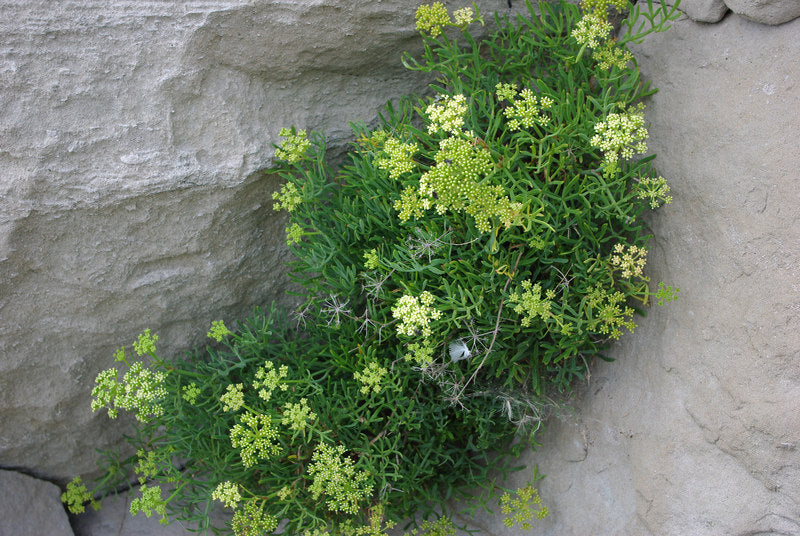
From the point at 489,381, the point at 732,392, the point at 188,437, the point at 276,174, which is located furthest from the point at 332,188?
the point at 732,392

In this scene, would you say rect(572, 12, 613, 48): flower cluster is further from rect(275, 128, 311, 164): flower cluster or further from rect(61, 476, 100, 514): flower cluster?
rect(61, 476, 100, 514): flower cluster

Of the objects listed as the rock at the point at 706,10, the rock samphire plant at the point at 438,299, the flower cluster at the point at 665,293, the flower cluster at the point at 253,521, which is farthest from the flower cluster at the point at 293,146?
the rock at the point at 706,10

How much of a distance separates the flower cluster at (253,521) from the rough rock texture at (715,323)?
1.31 m

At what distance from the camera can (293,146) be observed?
2637 millimetres

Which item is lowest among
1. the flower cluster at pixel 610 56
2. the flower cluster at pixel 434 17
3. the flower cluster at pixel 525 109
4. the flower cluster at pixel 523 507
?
the flower cluster at pixel 523 507

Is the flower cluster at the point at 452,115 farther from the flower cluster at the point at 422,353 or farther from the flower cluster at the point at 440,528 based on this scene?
the flower cluster at the point at 440,528

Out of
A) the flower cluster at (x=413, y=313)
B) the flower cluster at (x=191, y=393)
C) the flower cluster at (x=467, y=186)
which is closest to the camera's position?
the flower cluster at (x=467, y=186)

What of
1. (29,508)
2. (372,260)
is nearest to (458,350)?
(372,260)

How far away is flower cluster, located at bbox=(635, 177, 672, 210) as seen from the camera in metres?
2.41

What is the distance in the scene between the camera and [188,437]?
2832 mm

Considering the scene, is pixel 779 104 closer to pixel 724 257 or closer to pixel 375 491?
pixel 724 257

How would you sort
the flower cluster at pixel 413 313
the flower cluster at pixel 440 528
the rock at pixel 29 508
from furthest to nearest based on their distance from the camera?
1. the rock at pixel 29 508
2. the flower cluster at pixel 440 528
3. the flower cluster at pixel 413 313

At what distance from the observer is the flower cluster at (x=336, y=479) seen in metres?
2.40

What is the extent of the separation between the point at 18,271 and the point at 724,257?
293 centimetres
